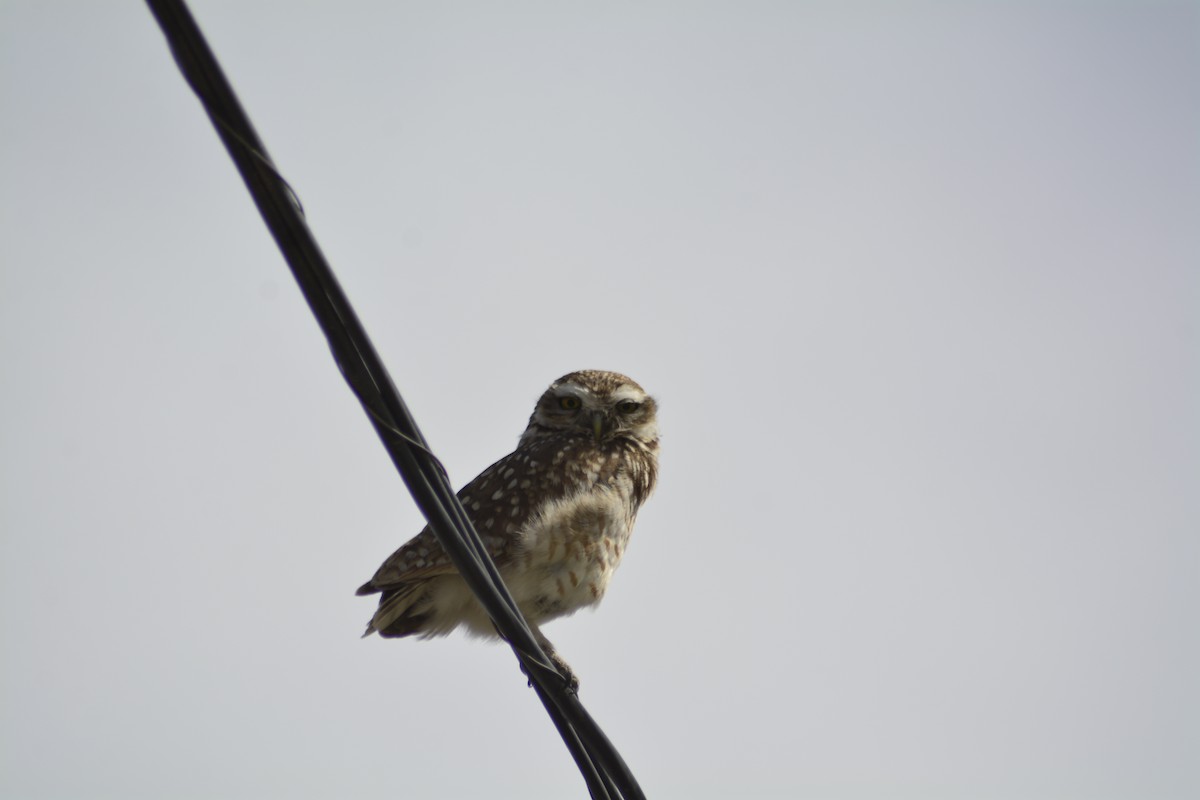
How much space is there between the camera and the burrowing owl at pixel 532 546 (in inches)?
206

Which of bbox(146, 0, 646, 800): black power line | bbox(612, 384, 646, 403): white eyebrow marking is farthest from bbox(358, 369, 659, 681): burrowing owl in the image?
bbox(146, 0, 646, 800): black power line

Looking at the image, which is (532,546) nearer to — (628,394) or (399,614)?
(399,614)

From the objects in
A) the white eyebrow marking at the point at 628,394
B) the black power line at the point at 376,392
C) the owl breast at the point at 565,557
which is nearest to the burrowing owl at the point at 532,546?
the owl breast at the point at 565,557

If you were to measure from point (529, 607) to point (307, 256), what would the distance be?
3.17 metres

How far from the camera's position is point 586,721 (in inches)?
129

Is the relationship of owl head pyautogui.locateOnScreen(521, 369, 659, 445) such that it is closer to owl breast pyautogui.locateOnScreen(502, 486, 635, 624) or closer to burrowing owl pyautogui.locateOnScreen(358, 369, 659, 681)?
burrowing owl pyautogui.locateOnScreen(358, 369, 659, 681)

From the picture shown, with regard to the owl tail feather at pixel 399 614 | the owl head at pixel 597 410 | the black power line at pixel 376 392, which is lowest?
the black power line at pixel 376 392

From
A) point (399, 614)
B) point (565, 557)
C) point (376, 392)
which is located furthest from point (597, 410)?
point (376, 392)

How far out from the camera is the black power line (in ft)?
7.59

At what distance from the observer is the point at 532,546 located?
17.2ft

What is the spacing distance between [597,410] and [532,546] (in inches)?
55.7

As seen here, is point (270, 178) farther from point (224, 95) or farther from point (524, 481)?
point (524, 481)

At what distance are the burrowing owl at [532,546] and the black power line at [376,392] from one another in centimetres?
174

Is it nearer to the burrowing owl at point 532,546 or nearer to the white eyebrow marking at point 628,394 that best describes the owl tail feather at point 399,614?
the burrowing owl at point 532,546
